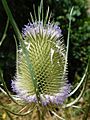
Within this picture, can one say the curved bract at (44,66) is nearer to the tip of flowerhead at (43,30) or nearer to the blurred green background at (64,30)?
the tip of flowerhead at (43,30)

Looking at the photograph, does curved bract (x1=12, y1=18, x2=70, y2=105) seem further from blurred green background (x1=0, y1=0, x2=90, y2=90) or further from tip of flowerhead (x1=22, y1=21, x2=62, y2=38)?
blurred green background (x1=0, y1=0, x2=90, y2=90)

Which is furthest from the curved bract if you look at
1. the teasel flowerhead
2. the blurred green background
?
the blurred green background

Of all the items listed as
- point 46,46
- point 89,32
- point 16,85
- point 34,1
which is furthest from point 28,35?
point 89,32

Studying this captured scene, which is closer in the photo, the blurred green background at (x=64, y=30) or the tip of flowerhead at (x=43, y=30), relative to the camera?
the tip of flowerhead at (x=43, y=30)

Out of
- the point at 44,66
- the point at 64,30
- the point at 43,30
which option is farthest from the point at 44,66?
the point at 64,30

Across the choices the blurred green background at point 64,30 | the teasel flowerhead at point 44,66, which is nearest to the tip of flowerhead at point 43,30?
→ the teasel flowerhead at point 44,66

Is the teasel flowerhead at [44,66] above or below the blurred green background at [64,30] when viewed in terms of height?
below
